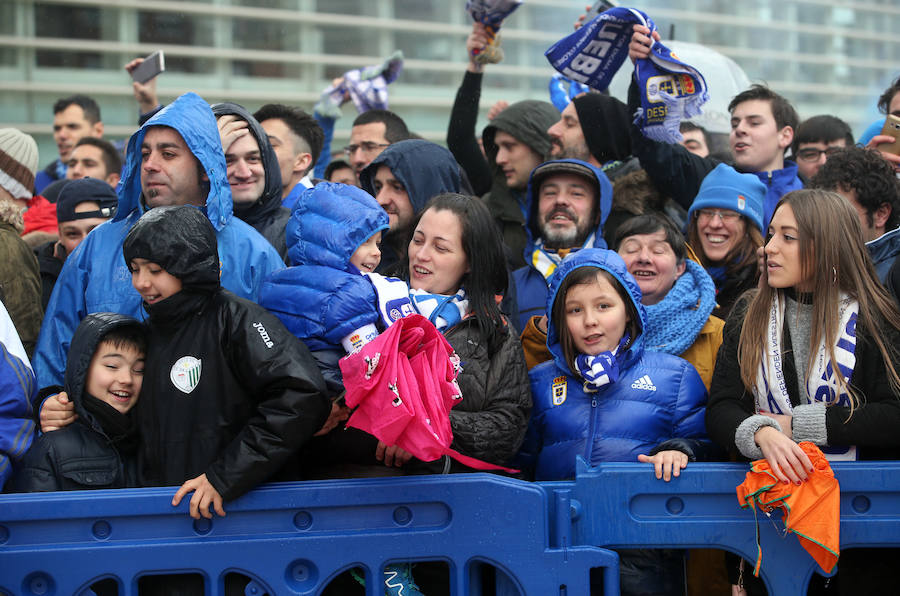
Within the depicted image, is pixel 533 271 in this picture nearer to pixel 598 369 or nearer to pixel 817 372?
pixel 598 369

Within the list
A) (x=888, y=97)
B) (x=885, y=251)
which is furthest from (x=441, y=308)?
(x=888, y=97)

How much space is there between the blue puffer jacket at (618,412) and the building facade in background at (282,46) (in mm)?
8393

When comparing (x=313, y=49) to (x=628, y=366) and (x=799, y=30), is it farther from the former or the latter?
(x=628, y=366)

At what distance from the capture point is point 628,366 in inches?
127

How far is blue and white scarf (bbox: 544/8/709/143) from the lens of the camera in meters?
4.32

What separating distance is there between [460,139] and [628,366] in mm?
2625

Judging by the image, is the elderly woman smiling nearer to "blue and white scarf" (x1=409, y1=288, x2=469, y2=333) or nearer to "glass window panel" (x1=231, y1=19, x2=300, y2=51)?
"blue and white scarf" (x1=409, y1=288, x2=469, y2=333)

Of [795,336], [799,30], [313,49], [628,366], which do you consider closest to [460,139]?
[628,366]

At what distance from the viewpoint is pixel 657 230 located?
3.89 m

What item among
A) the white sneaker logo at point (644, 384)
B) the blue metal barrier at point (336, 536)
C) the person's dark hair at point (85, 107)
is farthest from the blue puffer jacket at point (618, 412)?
the person's dark hair at point (85, 107)

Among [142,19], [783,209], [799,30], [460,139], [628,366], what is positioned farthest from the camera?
[799,30]

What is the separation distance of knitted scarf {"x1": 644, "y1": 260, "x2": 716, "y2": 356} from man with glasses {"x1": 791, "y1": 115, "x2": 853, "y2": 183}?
212cm

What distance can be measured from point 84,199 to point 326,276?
2.28m

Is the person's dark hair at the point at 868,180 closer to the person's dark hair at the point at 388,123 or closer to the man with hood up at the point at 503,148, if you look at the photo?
the man with hood up at the point at 503,148
